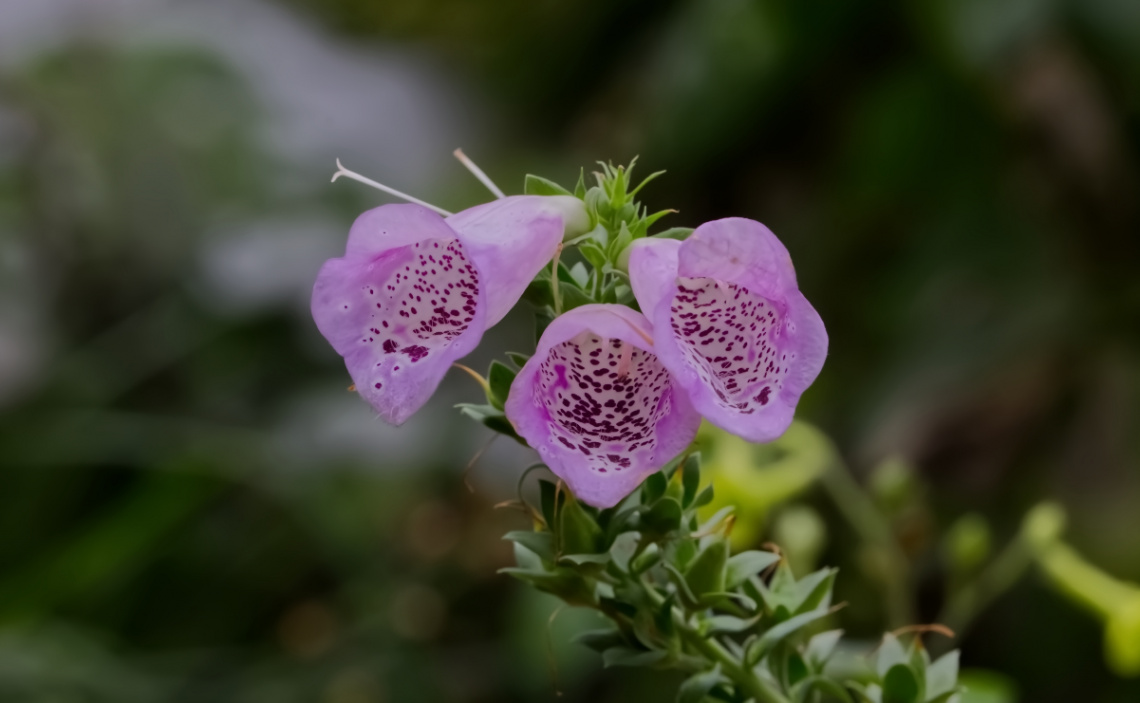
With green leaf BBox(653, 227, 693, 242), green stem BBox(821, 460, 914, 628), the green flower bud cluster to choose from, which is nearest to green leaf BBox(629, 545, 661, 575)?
the green flower bud cluster

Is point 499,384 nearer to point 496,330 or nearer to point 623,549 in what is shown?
point 623,549

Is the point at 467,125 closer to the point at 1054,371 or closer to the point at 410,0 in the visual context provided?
the point at 410,0

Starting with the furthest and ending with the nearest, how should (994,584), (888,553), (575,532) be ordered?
1. (994,584)
2. (888,553)
3. (575,532)

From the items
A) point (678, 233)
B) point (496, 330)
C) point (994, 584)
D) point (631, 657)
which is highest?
point (678, 233)

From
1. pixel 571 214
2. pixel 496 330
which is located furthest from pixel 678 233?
pixel 496 330

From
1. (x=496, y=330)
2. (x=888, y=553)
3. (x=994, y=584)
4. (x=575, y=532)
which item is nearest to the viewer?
(x=575, y=532)

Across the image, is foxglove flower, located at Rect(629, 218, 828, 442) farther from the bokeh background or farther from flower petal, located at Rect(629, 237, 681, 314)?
the bokeh background

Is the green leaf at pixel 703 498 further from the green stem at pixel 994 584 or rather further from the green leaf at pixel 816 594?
the green stem at pixel 994 584

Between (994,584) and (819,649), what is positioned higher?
(819,649)
